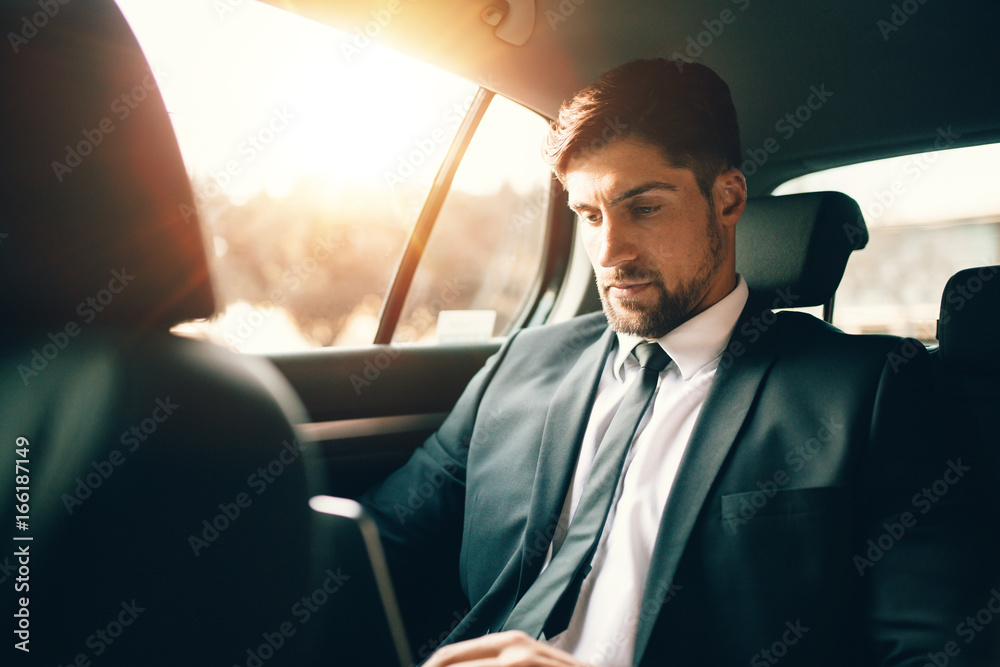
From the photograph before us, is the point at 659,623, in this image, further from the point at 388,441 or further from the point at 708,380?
the point at 388,441

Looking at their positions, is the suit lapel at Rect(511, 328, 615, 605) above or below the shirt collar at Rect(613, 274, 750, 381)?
below

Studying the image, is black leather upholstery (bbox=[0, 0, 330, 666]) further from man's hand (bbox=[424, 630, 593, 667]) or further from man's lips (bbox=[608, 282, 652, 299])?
man's lips (bbox=[608, 282, 652, 299])

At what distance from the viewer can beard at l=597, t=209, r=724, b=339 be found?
1453 millimetres

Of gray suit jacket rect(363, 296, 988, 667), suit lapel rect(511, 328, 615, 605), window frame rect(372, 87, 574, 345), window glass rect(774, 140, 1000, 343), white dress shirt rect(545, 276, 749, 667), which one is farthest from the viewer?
window frame rect(372, 87, 574, 345)

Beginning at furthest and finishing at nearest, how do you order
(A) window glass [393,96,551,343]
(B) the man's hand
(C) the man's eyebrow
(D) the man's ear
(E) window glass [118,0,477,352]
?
(A) window glass [393,96,551,343], (E) window glass [118,0,477,352], (D) the man's ear, (C) the man's eyebrow, (B) the man's hand

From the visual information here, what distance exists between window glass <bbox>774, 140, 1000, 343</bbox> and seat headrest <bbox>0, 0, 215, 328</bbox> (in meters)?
1.84

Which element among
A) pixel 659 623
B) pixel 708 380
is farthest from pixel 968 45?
pixel 659 623

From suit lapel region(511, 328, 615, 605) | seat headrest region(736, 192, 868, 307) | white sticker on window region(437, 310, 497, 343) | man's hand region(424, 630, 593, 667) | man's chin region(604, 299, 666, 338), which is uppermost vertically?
white sticker on window region(437, 310, 497, 343)

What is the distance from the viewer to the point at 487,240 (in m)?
2.73

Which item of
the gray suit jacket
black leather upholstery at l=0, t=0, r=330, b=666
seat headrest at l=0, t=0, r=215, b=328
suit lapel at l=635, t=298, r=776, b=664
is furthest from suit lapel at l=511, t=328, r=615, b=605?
seat headrest at l=0, t=0, r=215, b=328

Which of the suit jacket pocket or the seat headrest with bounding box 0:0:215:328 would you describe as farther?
the suit jacket pocket

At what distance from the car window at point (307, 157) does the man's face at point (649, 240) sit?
78 cm

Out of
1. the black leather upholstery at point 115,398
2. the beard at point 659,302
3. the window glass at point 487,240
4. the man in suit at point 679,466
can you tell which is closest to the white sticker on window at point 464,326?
the window glass at point 487,240

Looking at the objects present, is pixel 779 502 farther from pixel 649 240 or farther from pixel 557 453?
pixel 649 240
